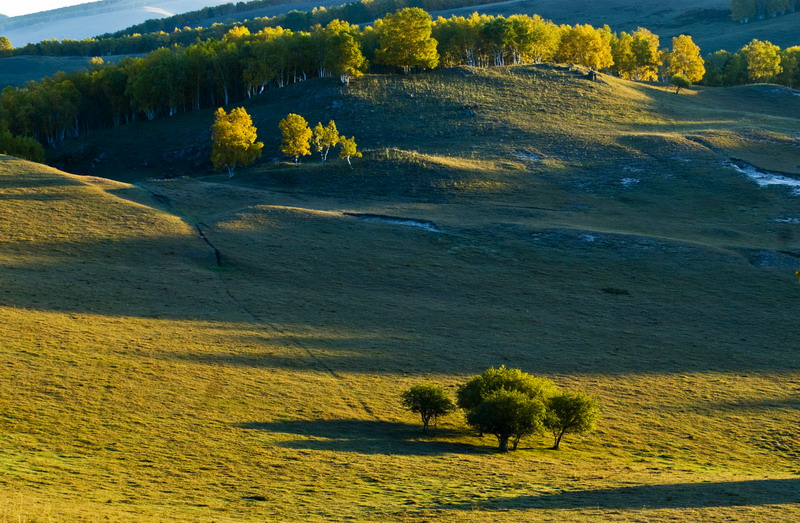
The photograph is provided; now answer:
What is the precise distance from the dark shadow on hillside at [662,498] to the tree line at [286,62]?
104815 millimetres

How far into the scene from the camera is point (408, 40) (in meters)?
126

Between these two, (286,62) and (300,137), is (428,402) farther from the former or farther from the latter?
(286,62)

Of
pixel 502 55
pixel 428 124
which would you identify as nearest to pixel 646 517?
pixel 428 124

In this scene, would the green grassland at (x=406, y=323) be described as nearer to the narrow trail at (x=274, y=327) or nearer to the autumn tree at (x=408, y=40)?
the narrow trail at (x=274, y=327)

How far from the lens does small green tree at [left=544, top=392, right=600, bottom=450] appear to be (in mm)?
34781

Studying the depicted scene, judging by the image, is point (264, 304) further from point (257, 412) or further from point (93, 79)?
point (93, 79)

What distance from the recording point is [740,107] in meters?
130

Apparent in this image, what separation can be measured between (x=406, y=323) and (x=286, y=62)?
93.7 metres

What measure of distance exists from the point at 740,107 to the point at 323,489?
409 ft

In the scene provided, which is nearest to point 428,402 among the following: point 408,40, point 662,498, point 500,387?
point 500,387

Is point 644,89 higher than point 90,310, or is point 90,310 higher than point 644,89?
point 644,89

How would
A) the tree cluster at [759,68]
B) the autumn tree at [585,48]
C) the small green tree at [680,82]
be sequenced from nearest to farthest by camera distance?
the small green tree at [680,82] → the autumn tree at [585,48] → the tree cluster at [759,68]

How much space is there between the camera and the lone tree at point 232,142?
100000 millimetres

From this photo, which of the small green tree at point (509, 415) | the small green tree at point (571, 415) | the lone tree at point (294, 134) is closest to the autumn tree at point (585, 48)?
the lone tree at point (294, 134)
